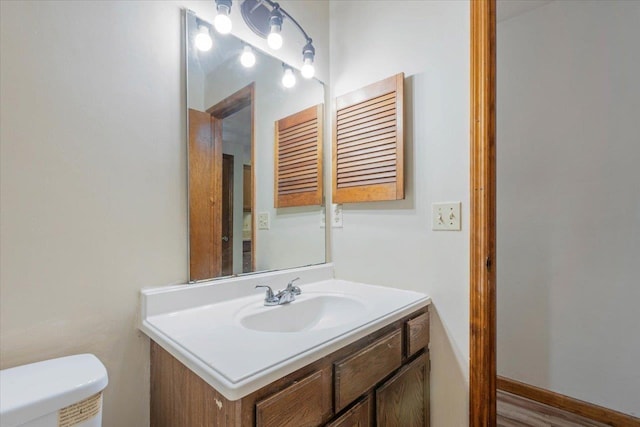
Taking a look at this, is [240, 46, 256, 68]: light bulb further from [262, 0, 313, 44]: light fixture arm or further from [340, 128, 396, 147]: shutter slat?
[340, 128, 396, 147]: shutter slat

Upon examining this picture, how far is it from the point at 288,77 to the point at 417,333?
50.4 inches

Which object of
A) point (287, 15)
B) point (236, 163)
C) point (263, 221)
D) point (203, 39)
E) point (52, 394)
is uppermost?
point (287, 15)

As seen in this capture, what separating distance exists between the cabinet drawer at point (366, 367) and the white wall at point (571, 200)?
136cm

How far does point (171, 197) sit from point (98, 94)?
1.20ft

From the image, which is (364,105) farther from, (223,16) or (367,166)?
(223,16)

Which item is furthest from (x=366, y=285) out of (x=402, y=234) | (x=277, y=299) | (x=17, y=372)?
(x=17, y=372)

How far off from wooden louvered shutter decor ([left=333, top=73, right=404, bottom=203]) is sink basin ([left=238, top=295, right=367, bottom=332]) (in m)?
0.50

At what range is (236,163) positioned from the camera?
1.23 meters

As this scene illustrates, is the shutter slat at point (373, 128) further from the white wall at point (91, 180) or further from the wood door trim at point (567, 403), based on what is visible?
the wood door trim at point (567, 403)

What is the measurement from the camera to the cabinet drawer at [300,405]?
63 cm

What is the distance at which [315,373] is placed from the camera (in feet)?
2.42

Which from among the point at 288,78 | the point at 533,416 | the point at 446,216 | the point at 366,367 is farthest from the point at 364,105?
the point at 533,416

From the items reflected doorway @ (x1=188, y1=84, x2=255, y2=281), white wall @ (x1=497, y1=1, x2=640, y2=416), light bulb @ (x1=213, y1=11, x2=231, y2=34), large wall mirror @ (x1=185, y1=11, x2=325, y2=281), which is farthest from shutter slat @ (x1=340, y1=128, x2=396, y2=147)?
white wall @ (x1=497, y1=1, x2=640, y2=416)

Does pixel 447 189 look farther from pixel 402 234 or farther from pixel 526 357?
pixel 526 357
